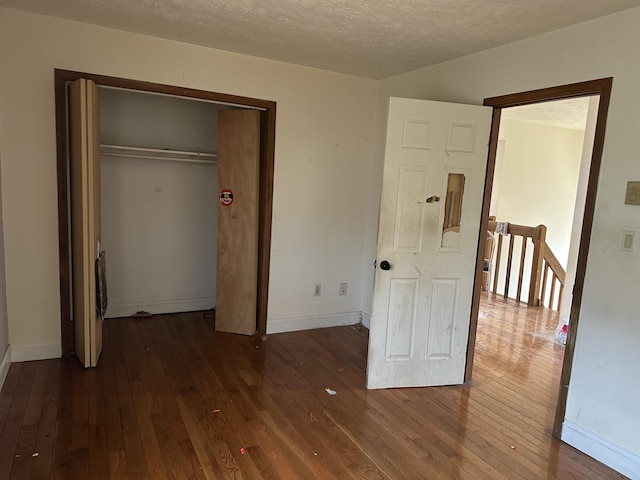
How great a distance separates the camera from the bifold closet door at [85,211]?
9.24 ft

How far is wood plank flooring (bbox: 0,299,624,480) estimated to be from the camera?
2.19m

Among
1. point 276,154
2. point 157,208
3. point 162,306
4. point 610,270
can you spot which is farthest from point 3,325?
point 610,270

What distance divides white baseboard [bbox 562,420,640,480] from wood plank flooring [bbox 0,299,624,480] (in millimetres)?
46

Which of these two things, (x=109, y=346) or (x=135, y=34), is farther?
(x=109, y=346)

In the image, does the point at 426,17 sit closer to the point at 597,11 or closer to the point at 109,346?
the point at 597,11

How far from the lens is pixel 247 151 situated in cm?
380

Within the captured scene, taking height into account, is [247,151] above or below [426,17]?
below

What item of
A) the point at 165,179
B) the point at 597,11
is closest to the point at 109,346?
the point at 165,179

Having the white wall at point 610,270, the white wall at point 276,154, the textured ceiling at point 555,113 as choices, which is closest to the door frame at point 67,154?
the white wall at point 276,154

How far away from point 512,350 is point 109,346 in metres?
3.52

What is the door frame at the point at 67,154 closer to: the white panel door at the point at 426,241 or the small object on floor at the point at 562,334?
the white panel door at the point at 426,241

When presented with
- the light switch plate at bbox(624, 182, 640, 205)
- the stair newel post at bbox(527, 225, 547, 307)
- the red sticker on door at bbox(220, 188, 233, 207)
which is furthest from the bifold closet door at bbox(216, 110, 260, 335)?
the stair newel post at bbox(527, 225, 547, 307)

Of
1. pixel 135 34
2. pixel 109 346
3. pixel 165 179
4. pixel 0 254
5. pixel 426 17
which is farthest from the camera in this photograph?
pixel 165 179

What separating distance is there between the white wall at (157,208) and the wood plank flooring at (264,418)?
69 centimetres
